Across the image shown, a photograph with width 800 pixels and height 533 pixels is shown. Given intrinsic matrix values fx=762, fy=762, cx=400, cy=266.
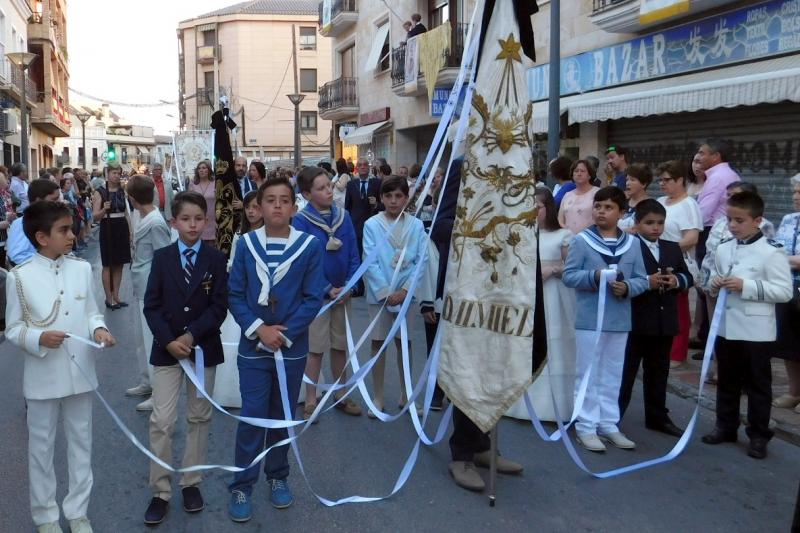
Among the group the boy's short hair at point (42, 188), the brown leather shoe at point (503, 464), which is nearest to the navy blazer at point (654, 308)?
the brown leather shoe at point (503, 464)

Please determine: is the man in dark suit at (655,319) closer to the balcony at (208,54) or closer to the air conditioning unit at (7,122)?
the air conditioning unit at (7,122)

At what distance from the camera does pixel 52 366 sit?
144 inches

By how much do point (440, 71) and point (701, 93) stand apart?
1018 centimetres

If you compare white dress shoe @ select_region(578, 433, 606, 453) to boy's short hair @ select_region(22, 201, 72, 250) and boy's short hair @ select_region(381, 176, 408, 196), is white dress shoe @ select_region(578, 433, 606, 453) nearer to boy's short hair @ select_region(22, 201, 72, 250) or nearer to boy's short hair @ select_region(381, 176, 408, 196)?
boy's short hair @ select_region(381, 176, 408, 196)

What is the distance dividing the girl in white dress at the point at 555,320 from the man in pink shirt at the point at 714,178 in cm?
255

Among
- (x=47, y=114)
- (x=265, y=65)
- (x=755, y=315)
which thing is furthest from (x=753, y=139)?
(x=265, y=65)

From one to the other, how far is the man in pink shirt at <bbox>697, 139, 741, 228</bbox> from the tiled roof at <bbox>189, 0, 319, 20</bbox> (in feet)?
167

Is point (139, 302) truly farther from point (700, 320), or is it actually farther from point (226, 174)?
point (700, 320)

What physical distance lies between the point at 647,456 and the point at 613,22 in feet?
32.1

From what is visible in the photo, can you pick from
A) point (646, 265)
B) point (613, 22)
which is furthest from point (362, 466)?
point (613, 22)

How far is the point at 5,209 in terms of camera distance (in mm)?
10602

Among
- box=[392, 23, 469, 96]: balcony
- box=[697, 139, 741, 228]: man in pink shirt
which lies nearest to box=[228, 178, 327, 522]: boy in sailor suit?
box=[697, 139, 741, 228]: man in pink shirt

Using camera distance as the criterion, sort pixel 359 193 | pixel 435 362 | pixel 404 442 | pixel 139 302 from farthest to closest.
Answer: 1. pixel 359 193
2. pixel 139 302
3. pixel 404 442
4. pixel 435 362

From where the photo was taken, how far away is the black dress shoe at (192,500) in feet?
13.5
